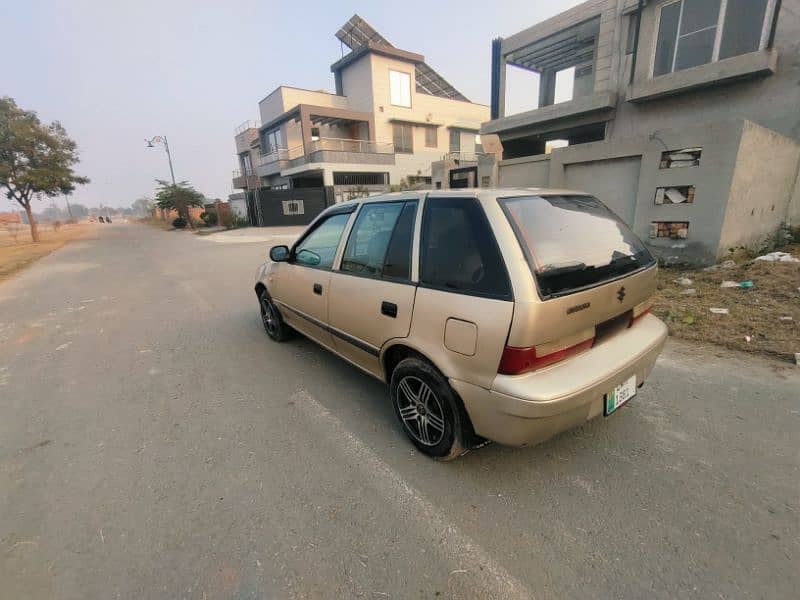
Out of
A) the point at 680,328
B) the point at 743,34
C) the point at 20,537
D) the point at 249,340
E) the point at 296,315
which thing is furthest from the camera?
the point at 743,34

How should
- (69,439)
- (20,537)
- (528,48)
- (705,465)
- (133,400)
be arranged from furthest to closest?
A: (528,48) → (133,400) → (69,439) → (705,465) → (20,537)

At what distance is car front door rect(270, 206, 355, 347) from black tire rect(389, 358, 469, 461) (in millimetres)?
1047

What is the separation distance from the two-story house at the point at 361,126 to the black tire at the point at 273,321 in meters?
22.2

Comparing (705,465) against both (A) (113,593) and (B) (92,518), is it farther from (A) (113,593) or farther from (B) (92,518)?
(B) (92,518)

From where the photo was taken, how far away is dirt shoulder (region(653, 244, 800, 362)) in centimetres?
364

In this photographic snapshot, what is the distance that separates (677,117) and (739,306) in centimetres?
815

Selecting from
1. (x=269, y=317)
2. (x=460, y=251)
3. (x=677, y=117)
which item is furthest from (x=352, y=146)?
(x=460, y=251)

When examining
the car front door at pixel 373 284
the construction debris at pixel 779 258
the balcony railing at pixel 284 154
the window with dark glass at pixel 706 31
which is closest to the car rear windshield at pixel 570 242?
the car front door at pixel 373 284

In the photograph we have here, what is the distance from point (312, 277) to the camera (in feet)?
10.9

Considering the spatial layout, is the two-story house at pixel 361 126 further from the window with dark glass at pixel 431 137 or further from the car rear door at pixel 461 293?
the car rear door at pixel 461 293

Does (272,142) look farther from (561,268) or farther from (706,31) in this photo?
(561,268)

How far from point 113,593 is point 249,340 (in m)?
3.12

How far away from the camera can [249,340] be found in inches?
179

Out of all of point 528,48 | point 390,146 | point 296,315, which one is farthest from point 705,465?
point 390,146
